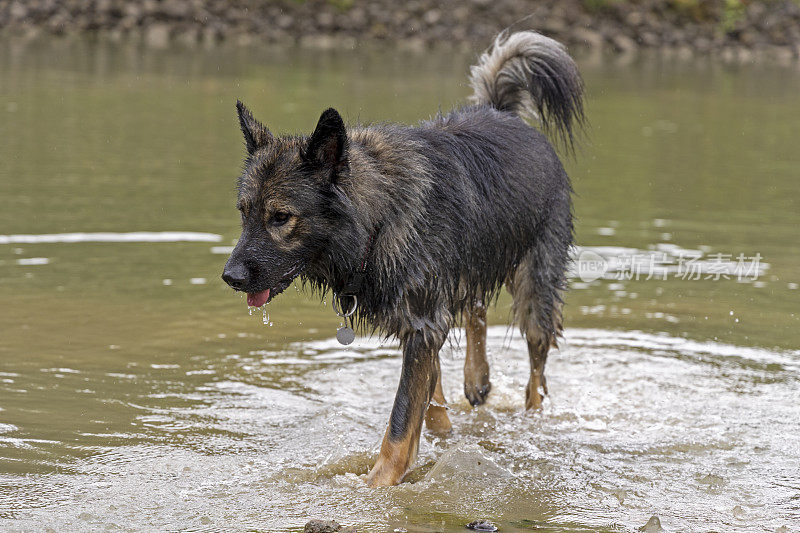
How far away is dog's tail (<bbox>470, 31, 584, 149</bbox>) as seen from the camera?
6598mm

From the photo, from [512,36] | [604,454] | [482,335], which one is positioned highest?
[512,36]

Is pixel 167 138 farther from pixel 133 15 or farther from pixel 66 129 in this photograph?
pixel 133 15

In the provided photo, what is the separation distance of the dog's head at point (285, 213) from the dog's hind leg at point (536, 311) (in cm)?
195

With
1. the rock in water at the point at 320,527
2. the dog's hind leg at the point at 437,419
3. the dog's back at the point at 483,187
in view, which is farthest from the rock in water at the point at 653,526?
the dog's hind leg at the point at 437,419

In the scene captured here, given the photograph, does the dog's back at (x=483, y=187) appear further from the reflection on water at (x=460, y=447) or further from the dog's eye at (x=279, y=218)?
the reflection on water at (x=460, y=447)

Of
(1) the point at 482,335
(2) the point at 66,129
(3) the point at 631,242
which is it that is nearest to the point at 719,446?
(1) the point at 482,335

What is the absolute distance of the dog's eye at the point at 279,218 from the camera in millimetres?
4574

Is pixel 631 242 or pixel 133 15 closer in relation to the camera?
pixel 631 242

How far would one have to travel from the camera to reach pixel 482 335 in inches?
256

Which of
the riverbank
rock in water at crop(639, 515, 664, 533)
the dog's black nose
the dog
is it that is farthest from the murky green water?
the riverbank

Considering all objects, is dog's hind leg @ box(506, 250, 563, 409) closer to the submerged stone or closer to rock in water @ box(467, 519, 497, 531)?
rock in water @ box(467, 519, 497, 531)

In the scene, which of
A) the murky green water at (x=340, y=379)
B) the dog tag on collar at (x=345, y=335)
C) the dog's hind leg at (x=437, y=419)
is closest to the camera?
the murky green water at (x=340, y=379)

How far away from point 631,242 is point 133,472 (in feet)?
21.4

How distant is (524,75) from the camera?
6.58 metres
